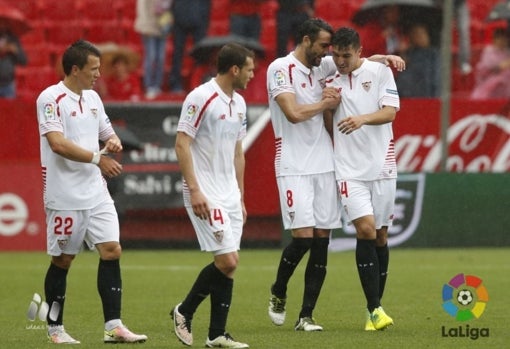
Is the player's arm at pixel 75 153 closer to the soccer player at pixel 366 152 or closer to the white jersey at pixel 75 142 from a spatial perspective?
the white jersey at pixel 75 142

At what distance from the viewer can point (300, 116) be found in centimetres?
1040

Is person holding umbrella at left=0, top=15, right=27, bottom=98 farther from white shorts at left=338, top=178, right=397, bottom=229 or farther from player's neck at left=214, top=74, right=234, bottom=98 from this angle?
player's neck at left=214, top=74, right=234, bottom=98

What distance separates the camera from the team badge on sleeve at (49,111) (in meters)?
→ 9.34

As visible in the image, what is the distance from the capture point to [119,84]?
779 inches

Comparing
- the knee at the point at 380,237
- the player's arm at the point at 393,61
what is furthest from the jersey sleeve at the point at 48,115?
the knee at the point at 380,237

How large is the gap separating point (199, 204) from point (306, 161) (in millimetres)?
1875

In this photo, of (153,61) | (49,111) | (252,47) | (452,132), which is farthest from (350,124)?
(153,61)

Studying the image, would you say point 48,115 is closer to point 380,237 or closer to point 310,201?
point 310,201

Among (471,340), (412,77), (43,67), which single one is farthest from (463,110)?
(471,340)

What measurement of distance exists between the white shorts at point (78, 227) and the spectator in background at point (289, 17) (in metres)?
10.2

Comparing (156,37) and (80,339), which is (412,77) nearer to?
(156,37)

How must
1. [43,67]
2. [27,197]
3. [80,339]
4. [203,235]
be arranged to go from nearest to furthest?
[203,235] → [80,339] → [27,197] → [43,67]

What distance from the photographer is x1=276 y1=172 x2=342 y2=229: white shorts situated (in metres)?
10.7

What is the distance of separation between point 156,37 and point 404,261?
6001 millimetres
